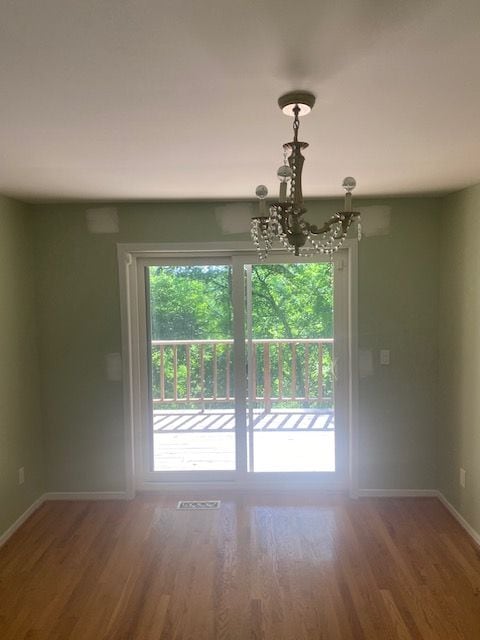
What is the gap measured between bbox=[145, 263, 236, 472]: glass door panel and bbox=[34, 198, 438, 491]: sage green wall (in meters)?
0.33

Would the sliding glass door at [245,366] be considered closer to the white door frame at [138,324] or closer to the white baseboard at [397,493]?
the white door frame at [138,324]

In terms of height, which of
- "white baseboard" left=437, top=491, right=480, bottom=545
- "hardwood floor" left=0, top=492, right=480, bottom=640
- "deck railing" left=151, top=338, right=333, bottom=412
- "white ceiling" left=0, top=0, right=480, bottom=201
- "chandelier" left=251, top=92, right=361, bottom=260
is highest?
"white ceiling" left=0, top=0, right=480, bottom=201

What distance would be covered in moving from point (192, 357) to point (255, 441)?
88cm

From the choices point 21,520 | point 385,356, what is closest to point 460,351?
point 385,356

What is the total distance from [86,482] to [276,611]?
2020 mm

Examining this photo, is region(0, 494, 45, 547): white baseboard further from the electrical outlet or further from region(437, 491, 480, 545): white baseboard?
region(437, 491, 480, 545): white baseboard

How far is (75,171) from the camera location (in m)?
2.67

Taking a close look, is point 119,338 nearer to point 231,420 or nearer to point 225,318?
point 225,318

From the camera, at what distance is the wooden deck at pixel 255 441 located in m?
4.09

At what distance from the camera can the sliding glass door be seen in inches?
157

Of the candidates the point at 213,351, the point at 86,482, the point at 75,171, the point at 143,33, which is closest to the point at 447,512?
the point at 213,351

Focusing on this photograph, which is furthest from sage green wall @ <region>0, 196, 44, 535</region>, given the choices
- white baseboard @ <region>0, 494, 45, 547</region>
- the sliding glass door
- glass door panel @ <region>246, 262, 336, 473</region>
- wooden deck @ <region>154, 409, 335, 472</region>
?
glass door panel @ <region>246, 262, 336, 473</region>

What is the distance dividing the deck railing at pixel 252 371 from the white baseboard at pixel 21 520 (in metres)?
1.19

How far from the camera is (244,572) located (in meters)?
2.89
